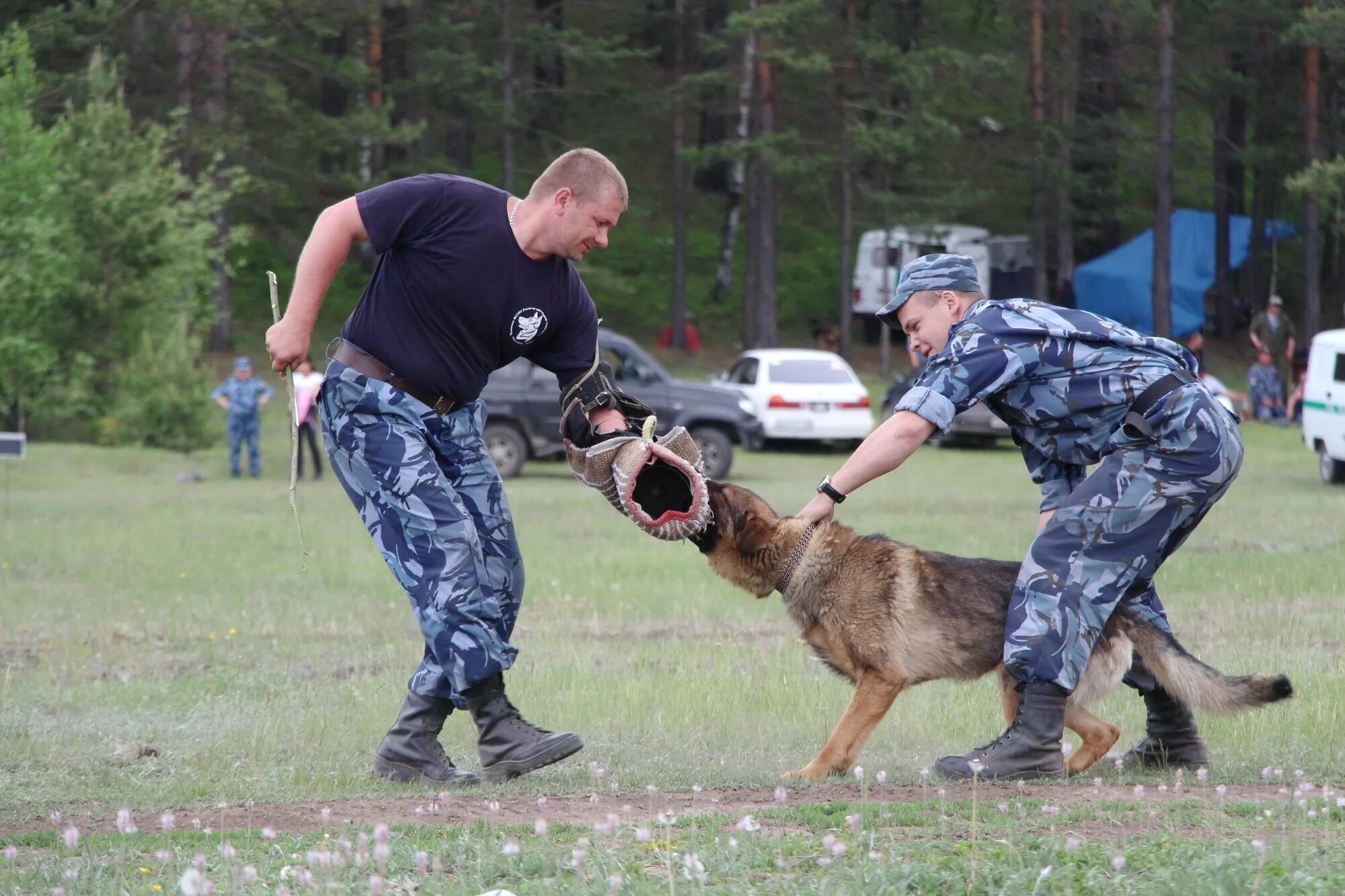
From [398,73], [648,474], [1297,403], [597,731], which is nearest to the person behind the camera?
[648,474]

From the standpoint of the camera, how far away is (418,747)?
17.6ft

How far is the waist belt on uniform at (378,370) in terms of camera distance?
521cm

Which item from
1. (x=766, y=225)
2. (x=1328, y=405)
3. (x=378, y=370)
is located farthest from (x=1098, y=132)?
(x=378, y=370)

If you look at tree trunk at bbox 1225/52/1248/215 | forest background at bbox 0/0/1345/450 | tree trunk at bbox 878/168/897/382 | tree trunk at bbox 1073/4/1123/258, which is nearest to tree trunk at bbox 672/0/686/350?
forest background at bbox 0/0/1345/450

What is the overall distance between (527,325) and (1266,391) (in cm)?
2788

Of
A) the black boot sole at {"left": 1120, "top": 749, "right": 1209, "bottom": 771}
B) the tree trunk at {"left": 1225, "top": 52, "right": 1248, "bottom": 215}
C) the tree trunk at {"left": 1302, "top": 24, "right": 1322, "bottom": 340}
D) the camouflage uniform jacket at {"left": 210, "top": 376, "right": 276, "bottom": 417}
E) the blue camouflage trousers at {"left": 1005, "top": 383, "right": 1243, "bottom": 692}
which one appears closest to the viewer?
the blue camouflage trousers at {"left": 1005, "top": 383, "right": 1243, "bottom": 692}

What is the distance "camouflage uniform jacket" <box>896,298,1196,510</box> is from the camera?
492 cm

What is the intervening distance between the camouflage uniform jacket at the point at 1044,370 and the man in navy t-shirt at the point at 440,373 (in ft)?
4.09

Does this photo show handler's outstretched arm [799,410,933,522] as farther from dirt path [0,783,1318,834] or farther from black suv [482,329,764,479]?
black suv [482,329,764,479]

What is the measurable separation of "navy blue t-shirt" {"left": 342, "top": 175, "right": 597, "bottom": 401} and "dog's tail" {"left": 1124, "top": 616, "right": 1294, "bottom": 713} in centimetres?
249

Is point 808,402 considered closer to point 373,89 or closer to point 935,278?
point 373,89

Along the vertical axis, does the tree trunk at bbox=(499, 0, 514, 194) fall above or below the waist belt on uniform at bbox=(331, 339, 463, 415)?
above

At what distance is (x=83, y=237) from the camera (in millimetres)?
25328

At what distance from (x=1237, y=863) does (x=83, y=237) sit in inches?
984
